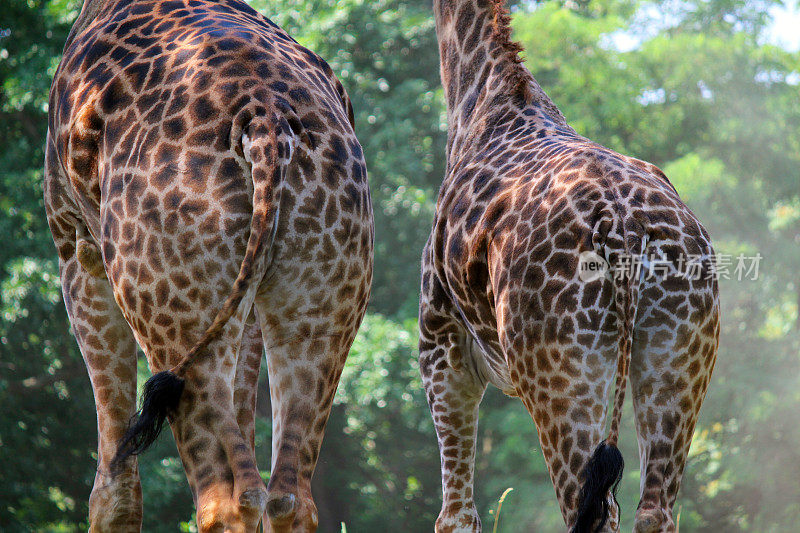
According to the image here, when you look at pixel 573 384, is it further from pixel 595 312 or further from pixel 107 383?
pixel 107 383

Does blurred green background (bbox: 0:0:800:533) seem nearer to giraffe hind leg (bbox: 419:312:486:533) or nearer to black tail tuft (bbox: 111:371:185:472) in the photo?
giraffe hind leg (bbox: 419:312:486:533)

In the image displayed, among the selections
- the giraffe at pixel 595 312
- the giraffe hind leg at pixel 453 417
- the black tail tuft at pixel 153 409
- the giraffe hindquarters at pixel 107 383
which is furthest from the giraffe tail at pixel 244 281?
the giraffe hind leg at pixel 453 417

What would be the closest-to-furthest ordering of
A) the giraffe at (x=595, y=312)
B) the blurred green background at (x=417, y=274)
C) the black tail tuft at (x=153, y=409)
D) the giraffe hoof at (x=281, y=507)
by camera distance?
the black tail tuft at (x=153, y=409) → the giraffe hoof at (x=281, y=507) → the giraffe at (x=595, y=312) → the blurred green background at (x=417, y=274)

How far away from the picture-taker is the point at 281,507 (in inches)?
111

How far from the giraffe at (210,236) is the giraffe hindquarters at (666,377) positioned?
109 cm

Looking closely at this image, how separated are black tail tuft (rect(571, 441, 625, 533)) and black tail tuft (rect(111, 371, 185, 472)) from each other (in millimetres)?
1417

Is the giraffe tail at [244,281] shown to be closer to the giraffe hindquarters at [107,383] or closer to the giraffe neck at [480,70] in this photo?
the giraffe hindquarters at [107,383]

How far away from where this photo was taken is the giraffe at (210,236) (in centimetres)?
271

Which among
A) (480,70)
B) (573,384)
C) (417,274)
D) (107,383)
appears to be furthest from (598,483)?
(417,274)

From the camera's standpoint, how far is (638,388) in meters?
3.31

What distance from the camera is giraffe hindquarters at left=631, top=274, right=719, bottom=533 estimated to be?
3246mm

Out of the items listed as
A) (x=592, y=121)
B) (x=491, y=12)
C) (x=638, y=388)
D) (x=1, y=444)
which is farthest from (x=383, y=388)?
(x=638, y=388)

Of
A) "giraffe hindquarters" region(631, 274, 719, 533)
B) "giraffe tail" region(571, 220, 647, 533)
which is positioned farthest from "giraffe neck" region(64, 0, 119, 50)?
"giraffe hindquarters" region(631, 274, 719, 533)

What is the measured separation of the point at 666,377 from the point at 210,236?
175 centimetres
